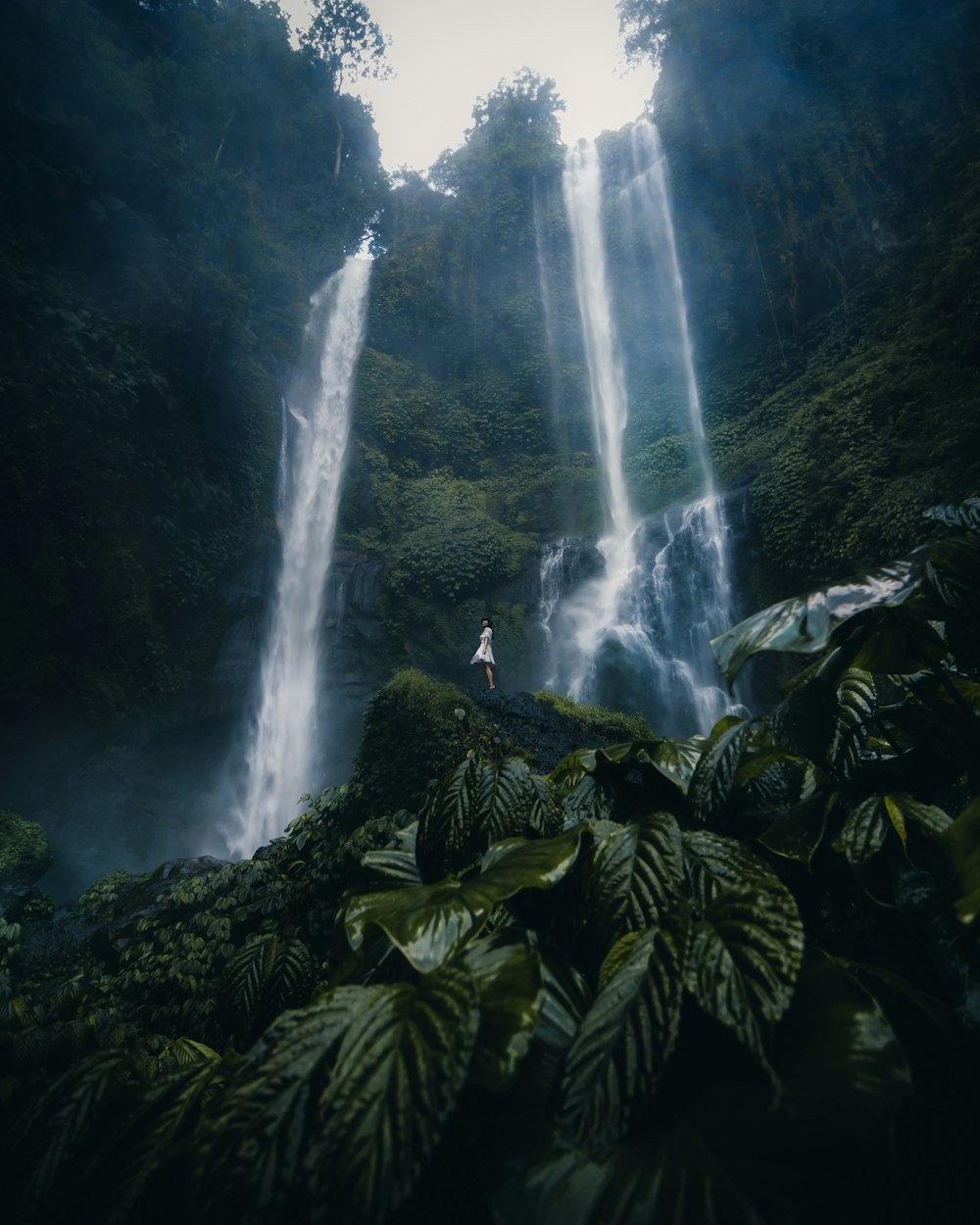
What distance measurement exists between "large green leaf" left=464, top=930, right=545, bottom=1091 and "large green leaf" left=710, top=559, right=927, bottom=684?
1.78 feet

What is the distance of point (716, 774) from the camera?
3.36 ft

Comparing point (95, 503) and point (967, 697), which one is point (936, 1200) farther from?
point (95, 503)

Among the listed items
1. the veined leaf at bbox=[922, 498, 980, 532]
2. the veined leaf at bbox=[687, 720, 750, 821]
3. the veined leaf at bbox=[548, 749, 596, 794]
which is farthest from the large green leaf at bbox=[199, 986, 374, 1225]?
the veined leaf at bbox=[922, 498, 980, 532]

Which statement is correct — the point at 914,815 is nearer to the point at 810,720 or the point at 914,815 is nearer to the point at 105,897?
the point at 810,720

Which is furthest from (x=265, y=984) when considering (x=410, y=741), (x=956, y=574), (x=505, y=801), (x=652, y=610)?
(x=652, y=610)

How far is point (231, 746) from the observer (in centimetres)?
1122

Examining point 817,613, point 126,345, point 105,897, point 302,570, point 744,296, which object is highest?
point 744,296

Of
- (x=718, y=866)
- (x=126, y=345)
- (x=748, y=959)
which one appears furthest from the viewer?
(x=126, y=345)

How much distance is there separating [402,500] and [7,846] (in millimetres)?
11527

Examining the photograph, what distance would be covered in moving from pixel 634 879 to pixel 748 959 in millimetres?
209

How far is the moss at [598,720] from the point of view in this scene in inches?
233

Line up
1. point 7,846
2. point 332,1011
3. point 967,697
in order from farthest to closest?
point 7,846, point 967,697, point 332,1011

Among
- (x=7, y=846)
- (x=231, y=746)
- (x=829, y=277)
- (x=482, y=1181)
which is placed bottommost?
(x=482, y=1181)

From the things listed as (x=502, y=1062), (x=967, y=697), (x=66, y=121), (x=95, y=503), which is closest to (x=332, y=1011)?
(x=502, y=1062)
